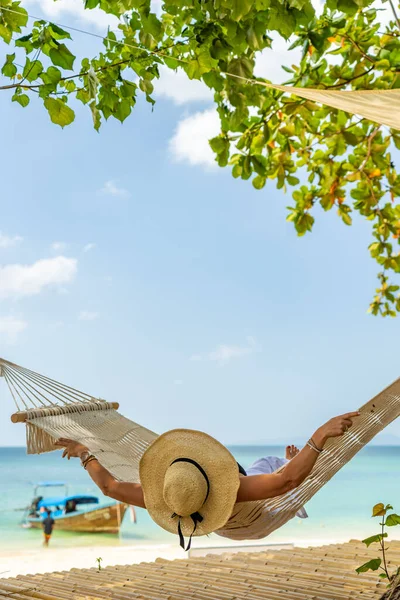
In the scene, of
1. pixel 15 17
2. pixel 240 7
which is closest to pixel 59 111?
pixel 15 17

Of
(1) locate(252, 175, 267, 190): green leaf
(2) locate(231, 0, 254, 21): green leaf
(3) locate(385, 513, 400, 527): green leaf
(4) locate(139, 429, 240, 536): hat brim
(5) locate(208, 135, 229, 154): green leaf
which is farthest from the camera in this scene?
(1) locate(252, 175, 267, 190): green leaf

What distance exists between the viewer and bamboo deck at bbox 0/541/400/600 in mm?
2232

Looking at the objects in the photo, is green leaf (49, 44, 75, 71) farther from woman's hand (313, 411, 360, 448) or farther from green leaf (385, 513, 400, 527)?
green leaf (385, 513, 400, 527)

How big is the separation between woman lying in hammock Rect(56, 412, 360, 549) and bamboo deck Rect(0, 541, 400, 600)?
0.36 m

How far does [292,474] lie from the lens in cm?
185

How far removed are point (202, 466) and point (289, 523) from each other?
12744 mm

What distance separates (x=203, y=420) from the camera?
78.6 ft

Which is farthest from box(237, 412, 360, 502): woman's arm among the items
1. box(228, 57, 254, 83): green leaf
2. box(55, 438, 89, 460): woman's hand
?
box(228, 57, 254, 83): green leaf

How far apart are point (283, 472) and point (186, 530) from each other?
313 millimetres

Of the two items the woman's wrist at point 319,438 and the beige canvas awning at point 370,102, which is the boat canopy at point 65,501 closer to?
the woman's wrist at point 319,438

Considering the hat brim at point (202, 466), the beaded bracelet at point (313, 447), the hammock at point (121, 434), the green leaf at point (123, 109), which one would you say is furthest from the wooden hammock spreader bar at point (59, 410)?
the green leaf at point (123, 109)

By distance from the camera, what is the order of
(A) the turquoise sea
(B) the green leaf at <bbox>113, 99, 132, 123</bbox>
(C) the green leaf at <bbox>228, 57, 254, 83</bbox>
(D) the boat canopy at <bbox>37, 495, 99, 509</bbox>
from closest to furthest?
(C) the green leaf at <bbox>228, 57, 254, 83</bbox> → (B) the green leaf at <bbox>113, 99, 132, 123</bbox> → (A) the turquoise sea → (D) the boat canopy at <bbox>37, 495, 99, 509</bbox>

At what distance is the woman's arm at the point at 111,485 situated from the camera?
2.00m

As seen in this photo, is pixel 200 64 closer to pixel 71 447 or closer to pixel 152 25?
pixel 152 25
